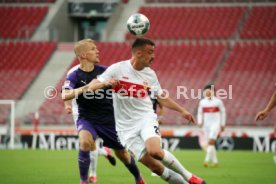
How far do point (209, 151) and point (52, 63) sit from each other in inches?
768

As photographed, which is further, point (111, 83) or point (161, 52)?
point (161, 52)

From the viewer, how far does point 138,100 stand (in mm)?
9828

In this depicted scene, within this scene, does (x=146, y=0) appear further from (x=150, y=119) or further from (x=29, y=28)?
(x=150, y=119)

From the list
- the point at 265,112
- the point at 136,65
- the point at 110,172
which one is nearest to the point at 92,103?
the point at 136,65

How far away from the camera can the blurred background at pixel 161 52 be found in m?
30.5

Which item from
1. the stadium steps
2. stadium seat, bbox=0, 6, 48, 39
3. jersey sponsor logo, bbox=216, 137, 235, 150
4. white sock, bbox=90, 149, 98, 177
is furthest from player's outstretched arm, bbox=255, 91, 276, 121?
stadium seat, bbox=0, 6, 48, 39

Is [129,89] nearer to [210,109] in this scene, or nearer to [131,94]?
[131,94]

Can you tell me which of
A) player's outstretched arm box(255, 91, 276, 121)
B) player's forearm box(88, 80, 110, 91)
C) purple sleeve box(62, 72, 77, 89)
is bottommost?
player's outstretched arm box(255, 91, 276, 121)

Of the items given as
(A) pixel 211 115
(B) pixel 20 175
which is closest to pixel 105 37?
(A) pixel 211 115

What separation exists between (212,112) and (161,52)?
1562 cm

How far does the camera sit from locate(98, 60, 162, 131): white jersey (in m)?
9.80

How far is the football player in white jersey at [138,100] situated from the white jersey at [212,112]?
1038 centimetres

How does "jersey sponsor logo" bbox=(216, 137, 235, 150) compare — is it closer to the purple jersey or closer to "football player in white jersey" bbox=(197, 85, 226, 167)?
"football player in white jersey" bbox=(197, 85, 226, 167)

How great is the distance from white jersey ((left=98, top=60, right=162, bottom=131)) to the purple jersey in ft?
4.75
